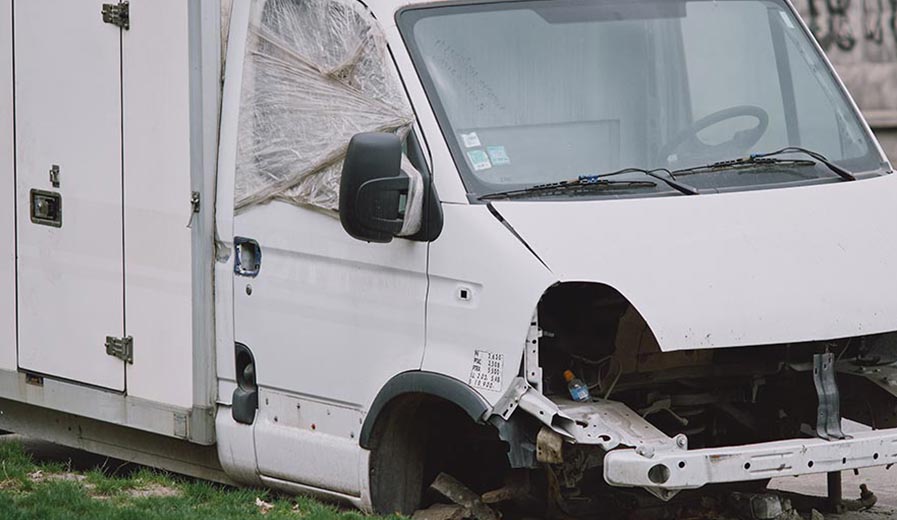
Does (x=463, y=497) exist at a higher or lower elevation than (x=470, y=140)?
lower

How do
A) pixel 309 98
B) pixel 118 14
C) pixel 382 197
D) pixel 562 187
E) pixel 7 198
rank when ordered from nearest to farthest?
1. pixel 382 197
2. pixel 562 187
3. pixel 309 98
4. pixel 118 14
5. pixel 7 198

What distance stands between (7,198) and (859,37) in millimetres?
11290

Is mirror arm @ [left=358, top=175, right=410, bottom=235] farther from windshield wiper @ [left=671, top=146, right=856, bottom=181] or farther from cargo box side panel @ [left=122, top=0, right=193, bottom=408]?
cargo box side panel @ [left=122, top=0, right=193, bottom=408]

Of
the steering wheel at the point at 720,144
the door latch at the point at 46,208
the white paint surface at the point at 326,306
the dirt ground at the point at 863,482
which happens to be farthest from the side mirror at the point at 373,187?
the dirt ground at the point at 863,482

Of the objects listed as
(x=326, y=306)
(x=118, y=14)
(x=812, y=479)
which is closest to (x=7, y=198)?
(x=118, y=14)

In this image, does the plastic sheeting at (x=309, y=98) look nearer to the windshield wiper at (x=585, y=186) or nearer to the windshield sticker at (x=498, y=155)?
the windshield sticker at (x=498, y=155)

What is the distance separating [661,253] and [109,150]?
2.86 meters

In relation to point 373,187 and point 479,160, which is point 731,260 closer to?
point 479,160

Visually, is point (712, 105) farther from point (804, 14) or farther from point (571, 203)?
point (804, 14)

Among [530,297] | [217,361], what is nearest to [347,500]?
[217,361]

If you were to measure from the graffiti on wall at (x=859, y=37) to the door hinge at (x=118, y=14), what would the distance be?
1114 cm

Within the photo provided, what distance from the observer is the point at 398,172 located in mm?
6867

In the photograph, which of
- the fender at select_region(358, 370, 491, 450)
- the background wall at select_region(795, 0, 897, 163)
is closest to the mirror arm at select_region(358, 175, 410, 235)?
the fender at select_region(358, 370, 491, 450)

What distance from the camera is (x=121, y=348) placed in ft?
27.8
